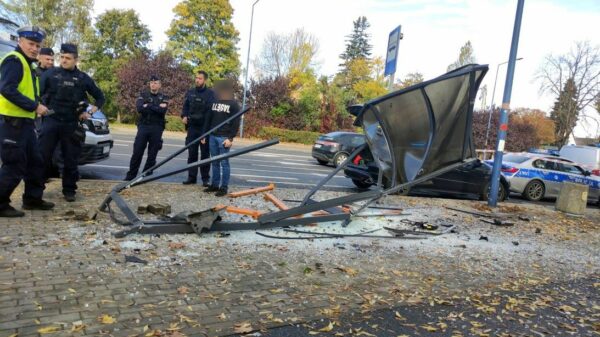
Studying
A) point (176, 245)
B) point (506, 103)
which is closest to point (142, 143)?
point (176, 245)

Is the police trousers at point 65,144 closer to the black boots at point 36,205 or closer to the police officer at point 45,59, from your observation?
the black boots at point 36,205

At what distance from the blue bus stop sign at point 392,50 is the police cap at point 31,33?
833 centimetres

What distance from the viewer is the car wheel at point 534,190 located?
1331cm

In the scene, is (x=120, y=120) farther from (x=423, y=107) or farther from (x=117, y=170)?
(x=423, y=107)

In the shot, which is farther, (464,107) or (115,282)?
(464,107)

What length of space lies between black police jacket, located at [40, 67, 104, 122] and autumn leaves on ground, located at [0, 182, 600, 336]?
127 cm

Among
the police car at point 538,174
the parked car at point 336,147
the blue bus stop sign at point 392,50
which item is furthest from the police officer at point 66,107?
the parked car at point 336,147

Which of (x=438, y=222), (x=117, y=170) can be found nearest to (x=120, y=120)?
(x=117, y=170)

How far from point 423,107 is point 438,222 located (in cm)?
250

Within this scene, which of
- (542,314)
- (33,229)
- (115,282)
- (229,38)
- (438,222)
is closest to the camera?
(115,282)

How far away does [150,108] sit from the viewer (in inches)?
305

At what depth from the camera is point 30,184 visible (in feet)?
18.0

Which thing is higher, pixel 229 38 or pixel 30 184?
pixel 229 38

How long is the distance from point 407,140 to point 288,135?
26.4 m
